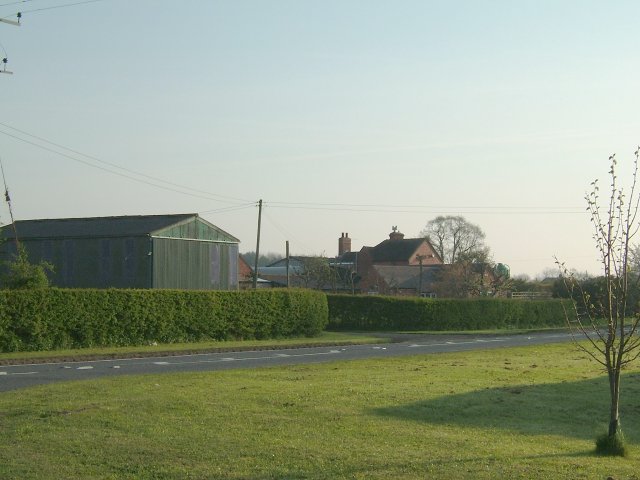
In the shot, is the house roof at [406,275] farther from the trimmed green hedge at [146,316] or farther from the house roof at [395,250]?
the trimmed green hedge at [146,316]

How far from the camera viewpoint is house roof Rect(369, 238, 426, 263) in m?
109

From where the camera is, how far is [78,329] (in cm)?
3136

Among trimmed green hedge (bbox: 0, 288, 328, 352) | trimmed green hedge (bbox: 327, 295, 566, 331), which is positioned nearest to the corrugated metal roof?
trimmed green hedge (bbox: 0, 288, 328, 352)

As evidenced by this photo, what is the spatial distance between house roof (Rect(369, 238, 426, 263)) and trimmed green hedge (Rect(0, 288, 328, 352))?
65.4 meters

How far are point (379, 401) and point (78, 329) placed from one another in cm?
1940

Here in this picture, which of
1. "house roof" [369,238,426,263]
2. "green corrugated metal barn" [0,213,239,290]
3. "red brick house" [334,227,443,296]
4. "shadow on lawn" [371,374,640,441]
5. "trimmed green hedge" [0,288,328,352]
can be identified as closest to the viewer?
"shadow on lawn" [371,374,640,441]

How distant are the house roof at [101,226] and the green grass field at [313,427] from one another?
3022 cm

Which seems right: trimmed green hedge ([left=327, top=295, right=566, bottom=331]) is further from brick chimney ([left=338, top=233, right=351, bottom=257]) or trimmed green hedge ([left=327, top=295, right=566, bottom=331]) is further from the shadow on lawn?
brick chimney ([left=338, top=233, right=351, bottom=257])

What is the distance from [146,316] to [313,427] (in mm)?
23284

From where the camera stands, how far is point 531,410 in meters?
14.6

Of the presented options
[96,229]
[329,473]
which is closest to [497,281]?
[96,229]

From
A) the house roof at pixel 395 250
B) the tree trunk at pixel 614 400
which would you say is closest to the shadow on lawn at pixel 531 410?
the tree trunk at pixel 614 400

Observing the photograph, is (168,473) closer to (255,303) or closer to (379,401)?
(379,401)

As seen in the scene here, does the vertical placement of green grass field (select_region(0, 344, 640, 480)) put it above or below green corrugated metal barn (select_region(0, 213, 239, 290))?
below
